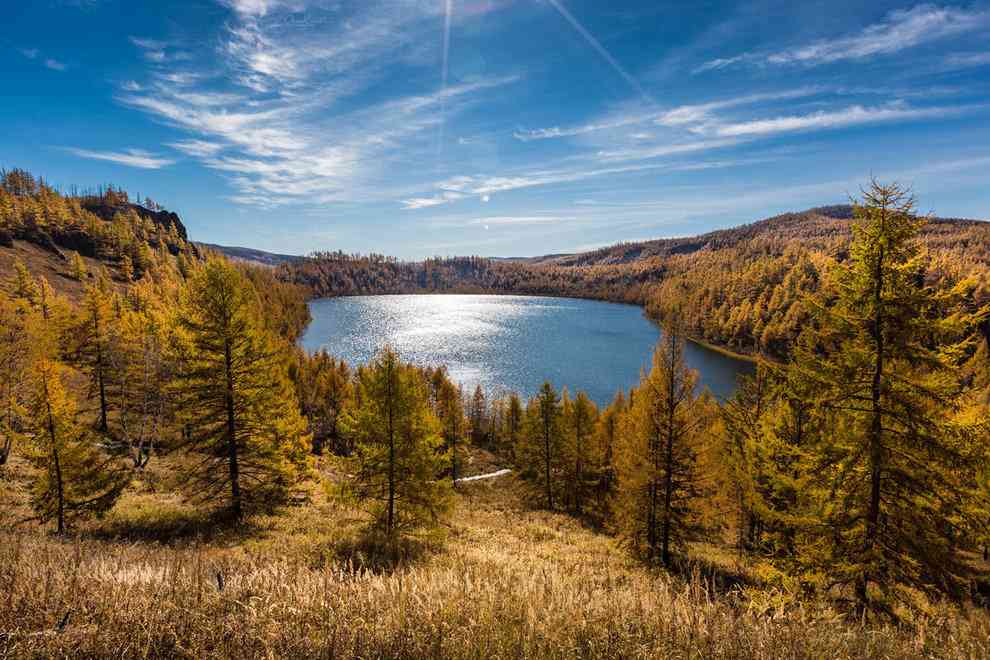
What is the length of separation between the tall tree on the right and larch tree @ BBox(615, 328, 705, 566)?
781 centimetres

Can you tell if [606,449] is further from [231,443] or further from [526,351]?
[526,351]

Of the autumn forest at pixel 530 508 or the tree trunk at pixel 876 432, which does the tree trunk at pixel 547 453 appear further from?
the tree trunk at pixel 876 432

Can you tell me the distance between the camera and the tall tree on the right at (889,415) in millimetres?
9789

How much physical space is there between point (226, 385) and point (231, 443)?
2.43m

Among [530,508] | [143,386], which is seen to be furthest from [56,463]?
[530,508]

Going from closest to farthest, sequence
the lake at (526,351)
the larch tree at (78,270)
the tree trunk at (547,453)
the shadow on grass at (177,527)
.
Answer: the shadow on grass at (177,527) < the tree trunk at (547,453) < the lake at (526,351) < the larch tree at (78,270)

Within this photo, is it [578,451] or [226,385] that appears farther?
[578,451]

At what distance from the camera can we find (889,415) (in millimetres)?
10164

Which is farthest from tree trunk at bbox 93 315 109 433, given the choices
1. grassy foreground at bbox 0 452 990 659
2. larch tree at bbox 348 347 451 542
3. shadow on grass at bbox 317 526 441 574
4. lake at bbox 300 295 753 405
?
lake at bbox 300 295 753 405

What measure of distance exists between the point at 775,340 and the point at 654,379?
12351 cm

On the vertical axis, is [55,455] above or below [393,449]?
above

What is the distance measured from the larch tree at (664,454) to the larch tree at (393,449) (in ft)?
30.1

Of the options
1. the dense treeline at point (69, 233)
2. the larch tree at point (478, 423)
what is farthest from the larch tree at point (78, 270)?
the larch tree at point (478, 423)

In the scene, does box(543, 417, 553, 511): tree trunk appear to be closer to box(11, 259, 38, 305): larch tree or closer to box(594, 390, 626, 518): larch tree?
box(594, 390, 626, 518): larch tree
